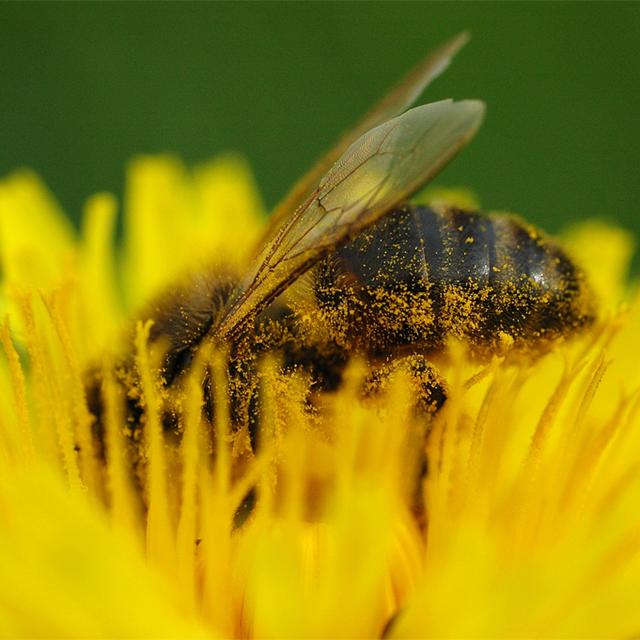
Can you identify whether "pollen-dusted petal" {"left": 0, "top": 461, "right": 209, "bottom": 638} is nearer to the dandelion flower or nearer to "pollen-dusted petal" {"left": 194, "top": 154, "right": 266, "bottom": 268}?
the dandelion flower

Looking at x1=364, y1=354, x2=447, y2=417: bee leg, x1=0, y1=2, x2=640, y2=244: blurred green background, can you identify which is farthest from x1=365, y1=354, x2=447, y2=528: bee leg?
x1=0, y1=2, x2=640, y2=244: blurred green background

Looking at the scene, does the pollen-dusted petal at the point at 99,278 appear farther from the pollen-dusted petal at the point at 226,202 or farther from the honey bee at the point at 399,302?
the honey bee at the point at 399,302

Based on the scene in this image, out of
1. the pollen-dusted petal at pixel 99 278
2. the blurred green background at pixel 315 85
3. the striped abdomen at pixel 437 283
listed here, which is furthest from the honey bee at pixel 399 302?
the blurred green background at pixel 315 85

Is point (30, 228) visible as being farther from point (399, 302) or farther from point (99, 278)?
point (399, 302)

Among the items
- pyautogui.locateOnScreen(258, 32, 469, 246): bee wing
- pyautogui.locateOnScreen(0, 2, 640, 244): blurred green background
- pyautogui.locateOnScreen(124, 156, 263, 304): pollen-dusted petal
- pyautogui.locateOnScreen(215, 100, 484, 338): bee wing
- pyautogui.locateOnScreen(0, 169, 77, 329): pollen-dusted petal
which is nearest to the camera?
pyautogui.locateOnScreen(215, 100, 484, 338): bee wing

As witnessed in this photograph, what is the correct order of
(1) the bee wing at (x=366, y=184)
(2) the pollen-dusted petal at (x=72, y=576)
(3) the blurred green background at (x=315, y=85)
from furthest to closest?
(3) the blurred green background at (x=315, y=85)
(1) the bee wing at (x=366, y=184)
(2) the pollen-dusted petal at (x=72, y=576)

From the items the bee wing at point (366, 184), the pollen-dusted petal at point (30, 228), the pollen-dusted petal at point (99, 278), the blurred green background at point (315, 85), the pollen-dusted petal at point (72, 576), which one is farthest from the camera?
the blurred green background at point (315, 85)

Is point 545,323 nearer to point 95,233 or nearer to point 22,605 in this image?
point 22,605
